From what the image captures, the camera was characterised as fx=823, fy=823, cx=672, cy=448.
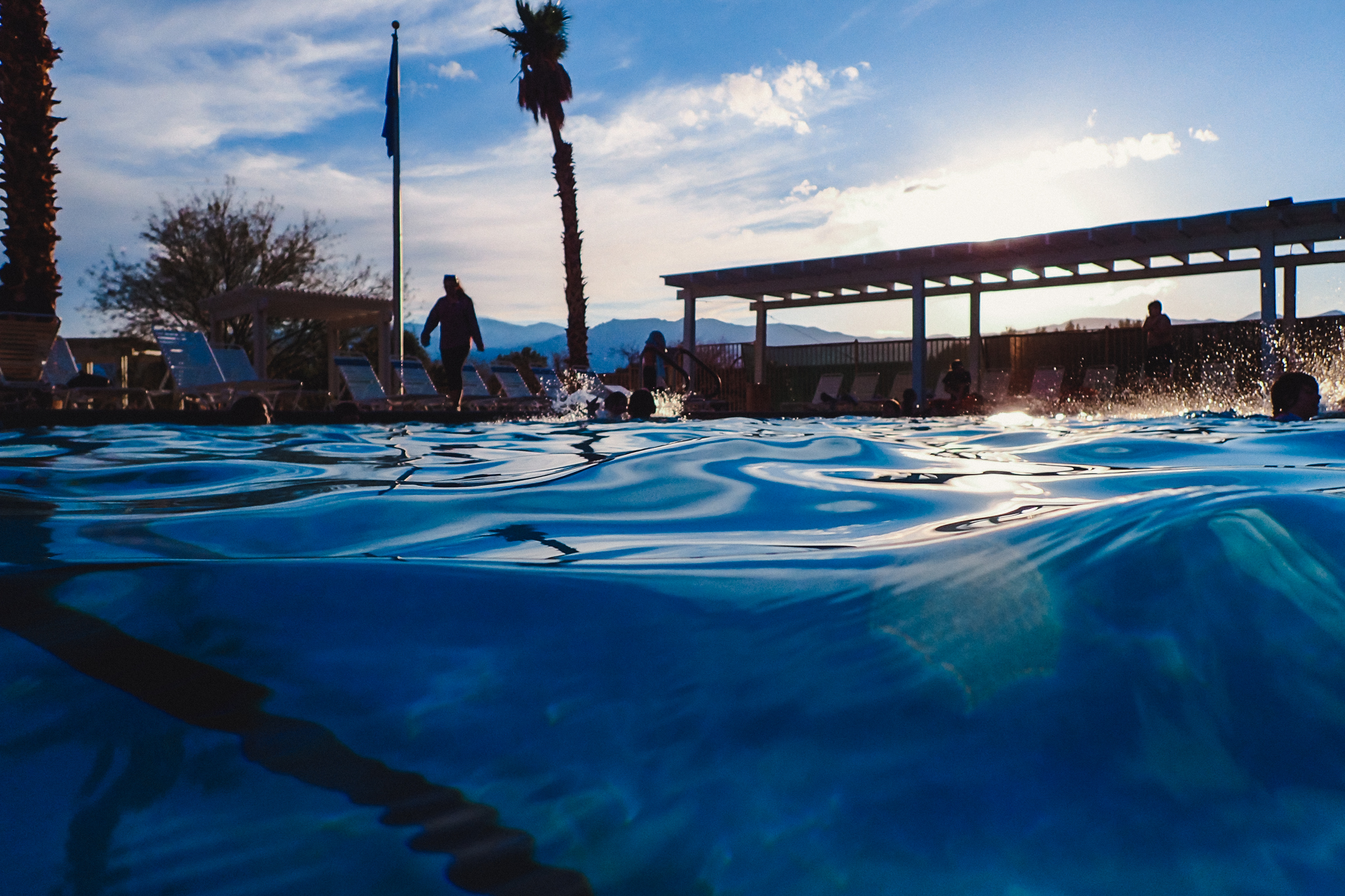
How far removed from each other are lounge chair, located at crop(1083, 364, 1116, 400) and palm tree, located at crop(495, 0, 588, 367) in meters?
10.2

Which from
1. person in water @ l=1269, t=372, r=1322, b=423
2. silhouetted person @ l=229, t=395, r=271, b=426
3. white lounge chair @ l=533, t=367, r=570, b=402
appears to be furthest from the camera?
white lounge chair @ l=533, t=367, r=570, b=402

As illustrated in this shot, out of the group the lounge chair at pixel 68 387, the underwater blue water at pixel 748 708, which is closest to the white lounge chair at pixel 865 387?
the lounge chair at pixel 68 387

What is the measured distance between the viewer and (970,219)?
16.0 m

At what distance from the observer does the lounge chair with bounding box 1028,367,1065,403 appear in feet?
53.7

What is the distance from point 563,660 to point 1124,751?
0.65m

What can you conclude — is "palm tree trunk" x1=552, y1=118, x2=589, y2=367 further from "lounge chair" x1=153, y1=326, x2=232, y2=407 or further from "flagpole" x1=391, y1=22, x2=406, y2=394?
"lounge chair" x1=153, y1=326, x2=232, y2=407

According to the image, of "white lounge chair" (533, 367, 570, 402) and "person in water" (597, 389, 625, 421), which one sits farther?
"white lounge chair" (533, 367, 570, 402)

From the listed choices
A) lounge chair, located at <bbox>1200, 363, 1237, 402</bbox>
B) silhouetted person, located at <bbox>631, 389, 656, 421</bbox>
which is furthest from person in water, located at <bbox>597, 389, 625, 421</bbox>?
lounge chair, located at <bbox>1200, 363, 1237, 402</bbox>

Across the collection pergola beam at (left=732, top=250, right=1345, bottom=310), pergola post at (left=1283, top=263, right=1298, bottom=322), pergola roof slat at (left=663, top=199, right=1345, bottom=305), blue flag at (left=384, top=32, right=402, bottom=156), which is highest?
blue flag at (left=384, top=32, right=402, bottom=156)

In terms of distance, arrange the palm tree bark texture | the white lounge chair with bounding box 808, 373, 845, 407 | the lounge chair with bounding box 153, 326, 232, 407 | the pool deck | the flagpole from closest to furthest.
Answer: the pool deck → the palm tree bark texture → the lounge chair with bounding box 153, 326, 232, 407 → the flagpole → the white lounge chair with bounding box 808, 373, 845, 407

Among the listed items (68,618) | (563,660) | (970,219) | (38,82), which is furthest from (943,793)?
(970,219)

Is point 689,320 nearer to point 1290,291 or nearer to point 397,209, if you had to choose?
point 397,209

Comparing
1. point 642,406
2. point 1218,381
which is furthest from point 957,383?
point 642,406

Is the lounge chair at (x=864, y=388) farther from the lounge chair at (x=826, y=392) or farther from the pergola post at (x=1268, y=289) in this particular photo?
the pergola post at (x=1268, y=289)
